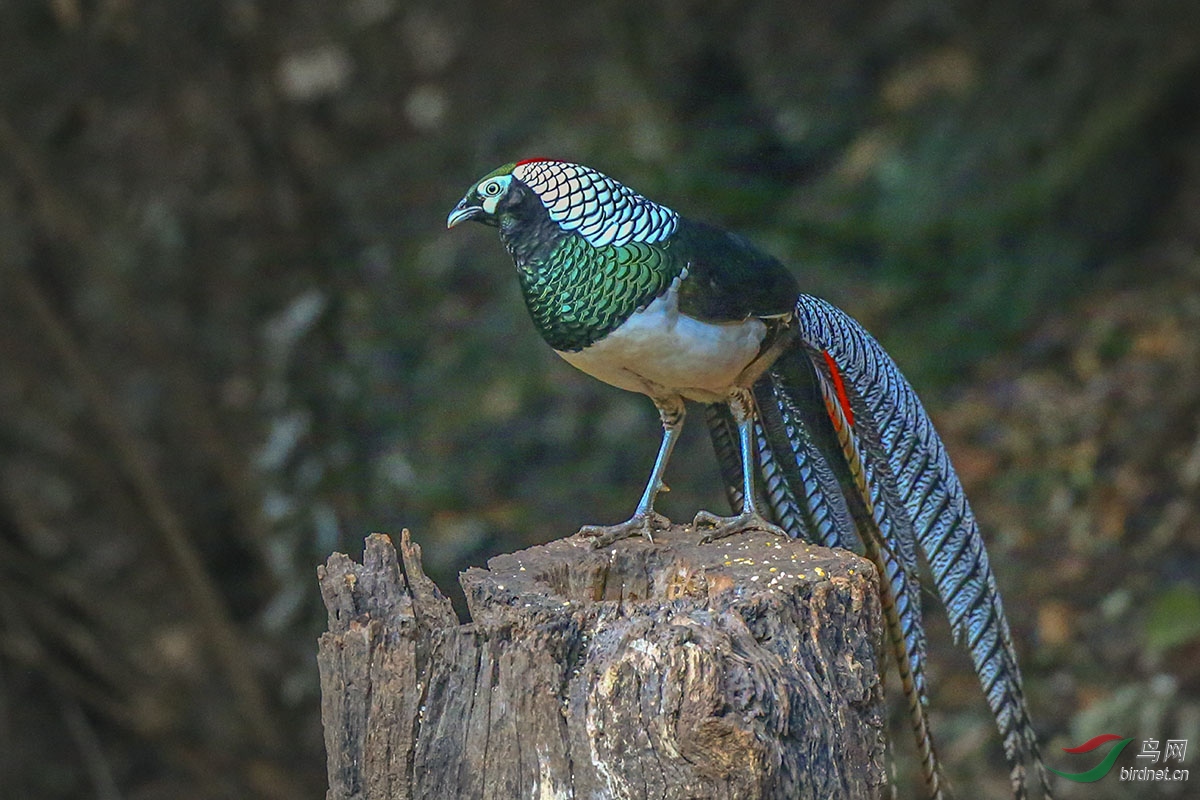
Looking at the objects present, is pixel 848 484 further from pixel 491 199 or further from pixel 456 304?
pixel 456 304

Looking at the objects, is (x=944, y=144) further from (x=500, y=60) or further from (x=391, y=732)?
(x=391, y=732)

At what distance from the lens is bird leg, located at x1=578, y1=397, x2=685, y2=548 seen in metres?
2.76

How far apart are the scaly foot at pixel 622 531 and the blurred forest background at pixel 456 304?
1805 millimetres

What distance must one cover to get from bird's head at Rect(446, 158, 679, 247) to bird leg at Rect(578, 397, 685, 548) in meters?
0.43

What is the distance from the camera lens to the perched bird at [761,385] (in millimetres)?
2561

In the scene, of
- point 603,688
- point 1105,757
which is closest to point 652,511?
point 603,688

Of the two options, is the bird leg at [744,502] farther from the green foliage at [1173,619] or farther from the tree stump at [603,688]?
the green foliage at [1173,619]

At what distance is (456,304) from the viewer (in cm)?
537

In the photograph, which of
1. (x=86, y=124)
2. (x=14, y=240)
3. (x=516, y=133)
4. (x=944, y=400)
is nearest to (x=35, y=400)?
(x=14, y=240)

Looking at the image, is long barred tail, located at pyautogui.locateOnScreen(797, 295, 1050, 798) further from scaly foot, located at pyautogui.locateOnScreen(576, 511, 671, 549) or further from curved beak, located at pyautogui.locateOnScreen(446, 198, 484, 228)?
curved beak, located at pyautogui.locateOnScreen(446, 198, 484, 228)

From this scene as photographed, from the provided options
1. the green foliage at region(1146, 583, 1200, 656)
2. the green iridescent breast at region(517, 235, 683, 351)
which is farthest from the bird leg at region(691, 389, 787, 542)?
the green foliage at region(1146, 583, 1200, 656)

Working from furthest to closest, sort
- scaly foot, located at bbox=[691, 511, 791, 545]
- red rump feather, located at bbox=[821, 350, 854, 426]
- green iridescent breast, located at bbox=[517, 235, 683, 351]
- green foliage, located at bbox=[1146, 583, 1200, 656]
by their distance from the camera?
green foliage, located at bbox=[1146, 583, 1200, 656] < red rump feather, located at bbox=[821, 350, 854, 426] < scaly foot, located at bbox=[691, 511, 791, 545] < green iridescent breast, located at bbox=[517, 235, 683, 351]

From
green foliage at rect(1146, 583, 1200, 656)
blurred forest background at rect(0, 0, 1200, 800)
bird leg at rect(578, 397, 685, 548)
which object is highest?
blurred forest background at rect(0, 0, 1200, 800)

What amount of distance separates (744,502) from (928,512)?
15.4 inches
